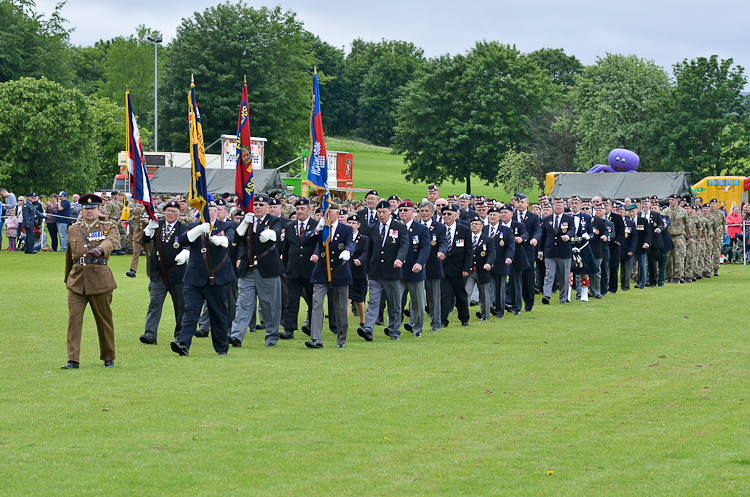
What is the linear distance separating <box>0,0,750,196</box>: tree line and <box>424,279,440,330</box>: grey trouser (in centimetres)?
3186

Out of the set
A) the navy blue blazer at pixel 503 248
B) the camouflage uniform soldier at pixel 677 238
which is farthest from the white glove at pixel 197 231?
the camouflage uniform soldier at pixel 677 238

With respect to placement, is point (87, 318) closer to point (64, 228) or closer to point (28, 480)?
point (28, 480)

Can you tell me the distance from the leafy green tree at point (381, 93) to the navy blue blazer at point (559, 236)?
94.3 meters

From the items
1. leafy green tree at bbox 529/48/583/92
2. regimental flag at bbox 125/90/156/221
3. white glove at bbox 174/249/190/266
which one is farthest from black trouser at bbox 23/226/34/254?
leafy green tree at bbox 529/48/583/92

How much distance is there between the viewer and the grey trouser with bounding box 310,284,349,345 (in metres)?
12.5

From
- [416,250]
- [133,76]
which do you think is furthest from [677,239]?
[133,76]

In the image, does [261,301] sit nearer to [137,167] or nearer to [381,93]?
[137,167]

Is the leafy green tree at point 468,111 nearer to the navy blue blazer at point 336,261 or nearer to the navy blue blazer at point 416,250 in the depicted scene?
the navy blue blazer at point 416,250

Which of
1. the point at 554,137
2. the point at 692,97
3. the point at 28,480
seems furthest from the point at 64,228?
the point at 554,137

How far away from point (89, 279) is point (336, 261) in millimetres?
3573

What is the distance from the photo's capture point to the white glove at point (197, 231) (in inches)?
450

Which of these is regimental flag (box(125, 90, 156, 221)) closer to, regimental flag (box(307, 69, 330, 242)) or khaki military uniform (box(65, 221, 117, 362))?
regimental flag (box(307, 69, 330, 242))

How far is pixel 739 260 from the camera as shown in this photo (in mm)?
30609

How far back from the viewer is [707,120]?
4628 centimetres
